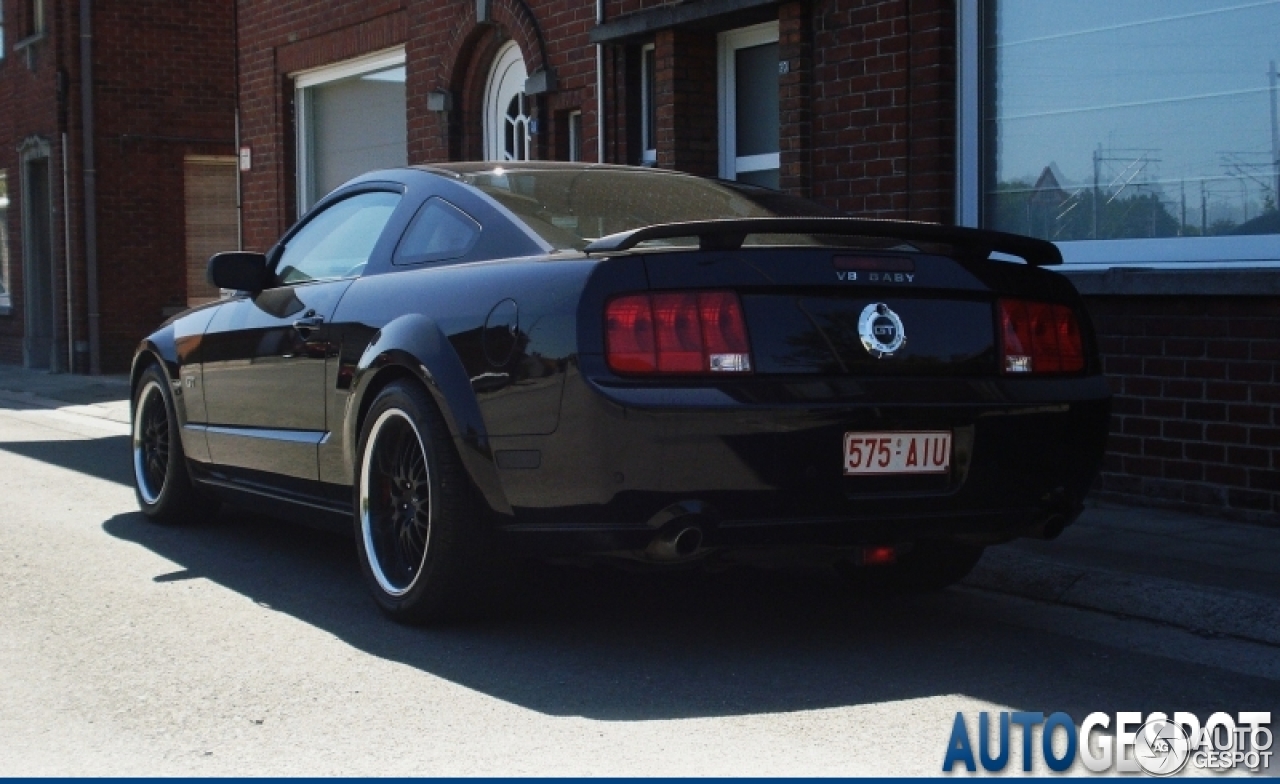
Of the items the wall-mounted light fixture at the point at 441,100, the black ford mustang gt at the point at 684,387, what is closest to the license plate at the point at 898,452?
the black ford mustang gt at the point at 684,387

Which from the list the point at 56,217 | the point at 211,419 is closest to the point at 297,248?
the point at 211,419

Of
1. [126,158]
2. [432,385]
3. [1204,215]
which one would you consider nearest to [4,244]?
[126,158]

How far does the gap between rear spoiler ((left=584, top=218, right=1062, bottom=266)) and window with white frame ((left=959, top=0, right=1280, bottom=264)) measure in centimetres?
277

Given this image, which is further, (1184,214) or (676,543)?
(1184,214)

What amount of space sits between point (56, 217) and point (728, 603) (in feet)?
59.5

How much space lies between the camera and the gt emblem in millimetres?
4910

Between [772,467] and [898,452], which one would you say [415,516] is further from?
[898,452]

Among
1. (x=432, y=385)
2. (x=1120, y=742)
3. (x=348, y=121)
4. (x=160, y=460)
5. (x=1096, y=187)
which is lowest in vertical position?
(x=1120, y=742)

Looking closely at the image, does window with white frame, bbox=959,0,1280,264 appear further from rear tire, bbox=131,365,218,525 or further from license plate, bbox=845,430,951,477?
rear tire, bbox=131,365,218,525

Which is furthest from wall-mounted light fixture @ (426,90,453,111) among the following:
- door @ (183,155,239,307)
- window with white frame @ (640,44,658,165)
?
door @ (183,155,239,307)

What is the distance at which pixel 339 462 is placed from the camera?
5988mm

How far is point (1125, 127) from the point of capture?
846cm

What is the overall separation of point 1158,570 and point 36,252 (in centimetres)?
2048

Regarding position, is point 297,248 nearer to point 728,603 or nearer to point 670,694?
point 728,603
